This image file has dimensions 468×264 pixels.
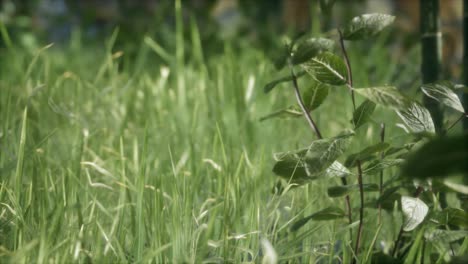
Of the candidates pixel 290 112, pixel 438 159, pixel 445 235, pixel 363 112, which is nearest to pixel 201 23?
pixel 290 112

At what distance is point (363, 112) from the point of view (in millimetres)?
777

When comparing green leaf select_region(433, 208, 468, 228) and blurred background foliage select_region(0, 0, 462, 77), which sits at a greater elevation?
blurred background foliage select_region(0, 0, 462, 77)

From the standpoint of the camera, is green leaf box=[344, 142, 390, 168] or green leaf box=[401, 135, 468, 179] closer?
green leaf box=[401, 135, 468, 179]

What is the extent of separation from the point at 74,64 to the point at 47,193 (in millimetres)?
1430

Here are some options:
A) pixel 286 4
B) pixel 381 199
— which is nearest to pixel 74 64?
pixel 381 199

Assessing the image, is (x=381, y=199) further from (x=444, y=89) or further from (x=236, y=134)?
(x=236, y=134)

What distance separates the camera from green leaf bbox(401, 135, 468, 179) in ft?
1.30

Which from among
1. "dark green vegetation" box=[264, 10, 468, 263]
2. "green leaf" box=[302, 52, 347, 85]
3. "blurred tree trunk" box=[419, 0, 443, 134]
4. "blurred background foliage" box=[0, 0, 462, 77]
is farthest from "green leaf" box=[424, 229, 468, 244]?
"blurred background foliage" box=[0, 0, 462, 77]

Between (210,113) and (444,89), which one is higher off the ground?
(444,89)

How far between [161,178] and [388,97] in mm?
370

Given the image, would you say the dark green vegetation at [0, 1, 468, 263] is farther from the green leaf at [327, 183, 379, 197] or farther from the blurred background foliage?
the blurred background foliage

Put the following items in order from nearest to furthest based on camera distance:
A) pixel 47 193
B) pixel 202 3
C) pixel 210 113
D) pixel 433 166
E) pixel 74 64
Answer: pixel 433 166
pixel 47 193
pixel 210 113
pixel 74 64
pixel 202 3

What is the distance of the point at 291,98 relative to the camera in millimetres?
1880

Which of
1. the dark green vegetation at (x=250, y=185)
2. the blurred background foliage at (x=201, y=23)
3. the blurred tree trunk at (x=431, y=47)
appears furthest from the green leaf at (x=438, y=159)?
the blurred background foliage at (x=201, y=23)
